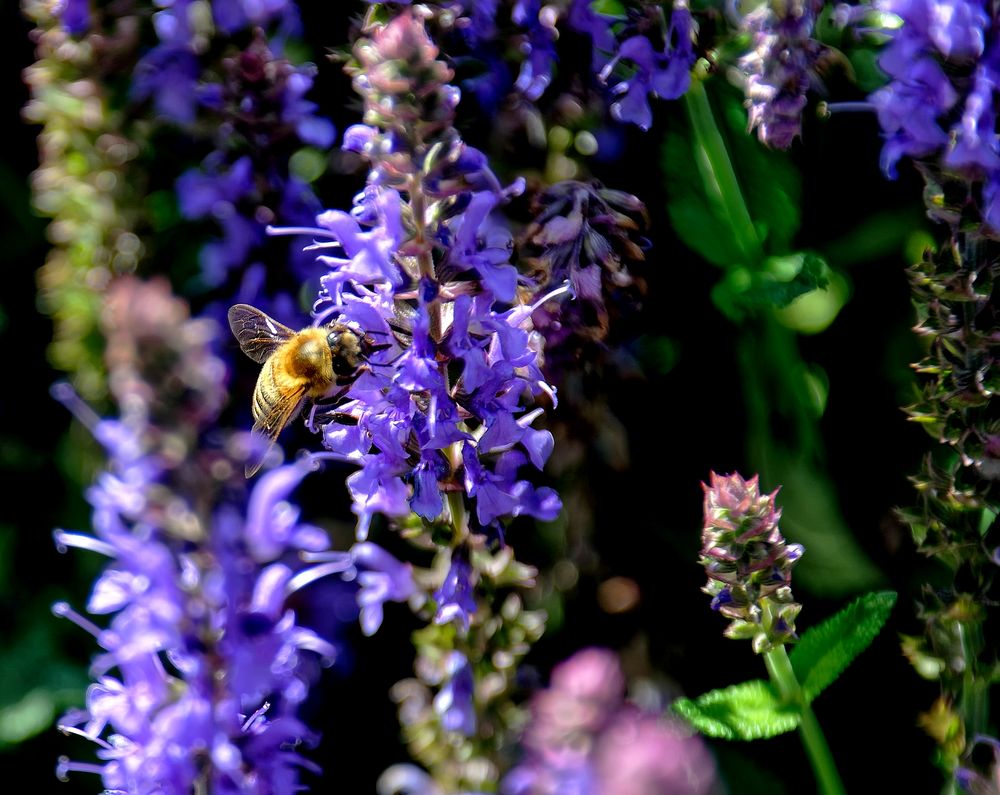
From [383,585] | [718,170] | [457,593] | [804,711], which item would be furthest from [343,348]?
[804,711]

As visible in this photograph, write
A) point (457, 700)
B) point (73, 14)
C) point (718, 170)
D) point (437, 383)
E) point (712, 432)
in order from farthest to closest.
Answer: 1. point (712, 432)
2. point (73, 14)
3. point (718, 170)
4. point (457, 700)
5. point (437, 383)

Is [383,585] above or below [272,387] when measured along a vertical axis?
below

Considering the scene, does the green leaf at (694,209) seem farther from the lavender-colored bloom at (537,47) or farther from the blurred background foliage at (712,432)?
the lavender-colored bloom at (537,47)

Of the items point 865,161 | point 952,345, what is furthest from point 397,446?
point 865,161

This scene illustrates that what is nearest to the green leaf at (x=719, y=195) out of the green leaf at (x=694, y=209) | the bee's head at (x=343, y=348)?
the green leaf at (x=694, y=209)

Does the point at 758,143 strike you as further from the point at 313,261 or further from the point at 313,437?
the point at 313,437

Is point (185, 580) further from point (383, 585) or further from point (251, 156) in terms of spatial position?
point (251, 156)

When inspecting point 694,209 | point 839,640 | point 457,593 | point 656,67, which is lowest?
point 839,640
